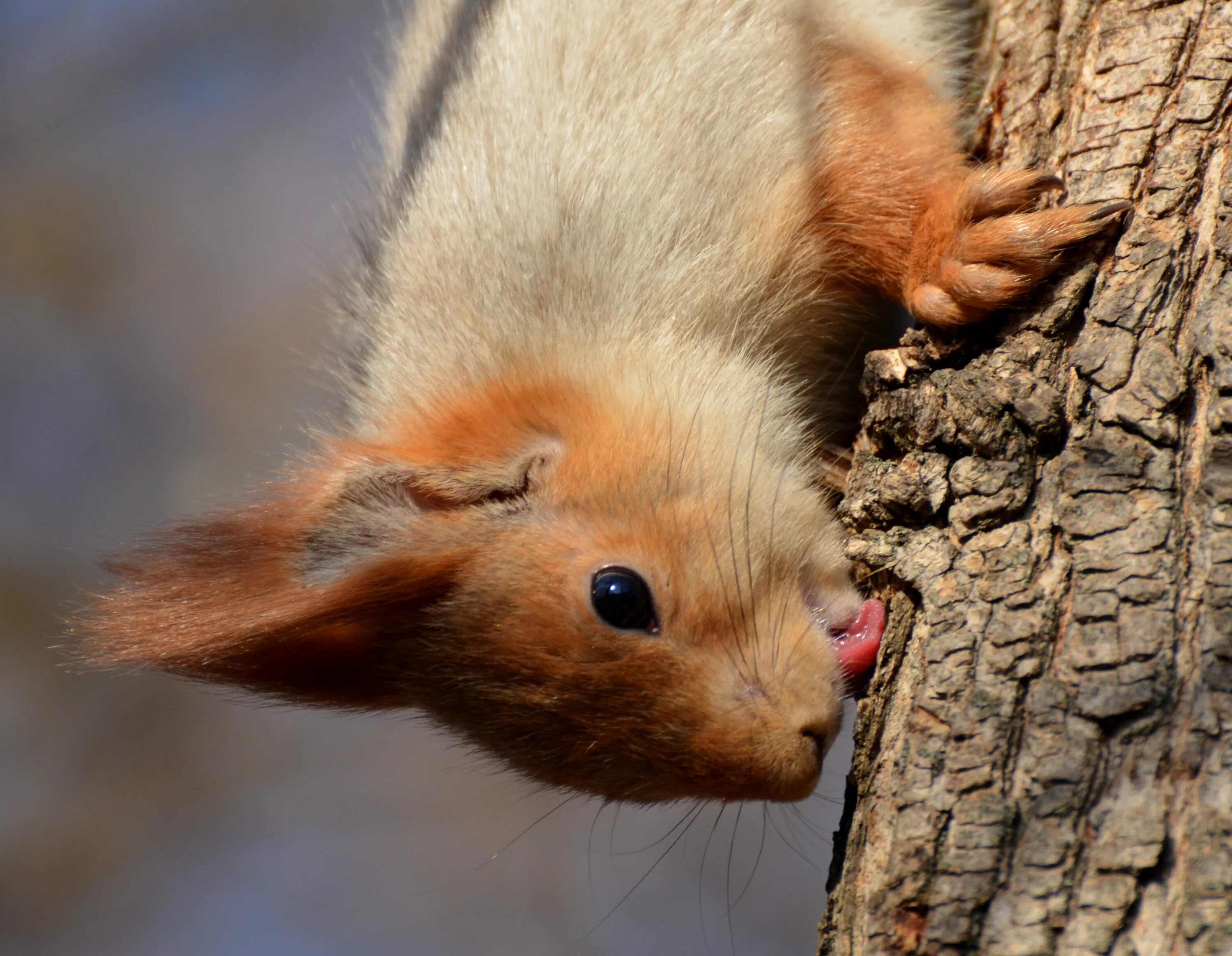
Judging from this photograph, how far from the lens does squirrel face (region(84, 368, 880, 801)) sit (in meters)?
2.75

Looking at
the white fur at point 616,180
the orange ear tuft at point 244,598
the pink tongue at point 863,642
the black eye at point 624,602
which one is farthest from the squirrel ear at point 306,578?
the pink tongue at point 863,642

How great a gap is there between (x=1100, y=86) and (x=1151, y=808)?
1680mm

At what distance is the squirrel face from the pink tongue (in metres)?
0.02

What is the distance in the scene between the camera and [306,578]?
2779 mm

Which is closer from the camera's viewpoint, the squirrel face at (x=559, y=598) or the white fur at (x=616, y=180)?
the squirrel face at (x=559, y=598)

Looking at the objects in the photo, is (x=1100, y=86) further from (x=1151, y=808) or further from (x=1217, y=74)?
(x=1151, y=808)

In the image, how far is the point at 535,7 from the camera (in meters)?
3.56

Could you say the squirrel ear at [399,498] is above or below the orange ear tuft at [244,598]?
above

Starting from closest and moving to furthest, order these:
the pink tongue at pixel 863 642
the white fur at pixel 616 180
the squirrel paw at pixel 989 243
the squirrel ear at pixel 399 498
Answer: the squirrel paw at pixel 989 243, the pink tongue at pixel 863 642, the squirrel ear at pixel 399 498, the white fur at pixel 616 180

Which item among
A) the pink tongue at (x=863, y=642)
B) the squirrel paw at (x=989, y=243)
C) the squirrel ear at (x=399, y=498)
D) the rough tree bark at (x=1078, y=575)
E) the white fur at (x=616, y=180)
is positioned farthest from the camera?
the white fur at (x=616, y=180)

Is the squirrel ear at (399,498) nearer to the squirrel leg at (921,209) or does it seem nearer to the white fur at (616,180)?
the white fur at (616,180)

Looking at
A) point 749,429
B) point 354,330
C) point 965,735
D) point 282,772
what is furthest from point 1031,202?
point 282,772

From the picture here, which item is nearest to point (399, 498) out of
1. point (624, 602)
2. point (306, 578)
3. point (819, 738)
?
point (306, 578)

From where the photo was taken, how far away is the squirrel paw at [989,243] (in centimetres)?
254
